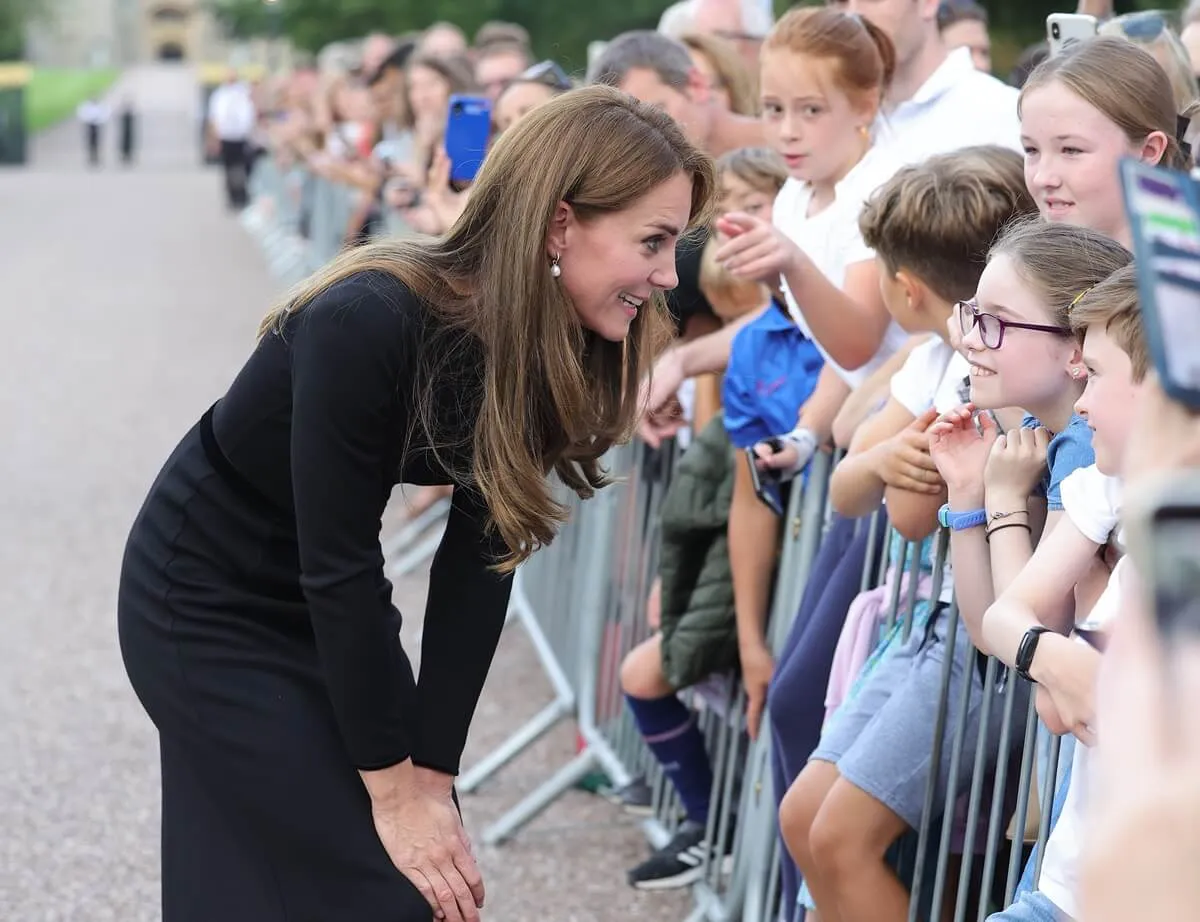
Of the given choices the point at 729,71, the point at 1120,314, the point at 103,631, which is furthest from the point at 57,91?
the point at 1120,314

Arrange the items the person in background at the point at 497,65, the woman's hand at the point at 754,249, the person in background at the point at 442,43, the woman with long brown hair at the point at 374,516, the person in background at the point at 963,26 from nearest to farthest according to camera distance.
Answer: the woman with long brown hair at the point at 374,516, the woman's hand at the point at 754,249, the person in background at the point at 963,26, the person in background at the point at 497,65, the person in background at the point at 442,43

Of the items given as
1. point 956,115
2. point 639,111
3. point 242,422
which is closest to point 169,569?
point 242,422

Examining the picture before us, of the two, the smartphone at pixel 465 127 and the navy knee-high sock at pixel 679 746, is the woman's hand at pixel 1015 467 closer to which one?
the navy knee-high sock at pixel 679 746

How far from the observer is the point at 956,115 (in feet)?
14.8

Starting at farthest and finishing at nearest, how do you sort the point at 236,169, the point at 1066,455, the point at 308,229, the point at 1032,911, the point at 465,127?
the point at 236,169
the point at 308,229
the point at 465,127
the point at 1066,455
the point at 1032,911

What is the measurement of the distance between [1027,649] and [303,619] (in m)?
1.13

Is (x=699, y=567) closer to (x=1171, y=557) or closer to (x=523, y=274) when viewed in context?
(x=523, y=274)

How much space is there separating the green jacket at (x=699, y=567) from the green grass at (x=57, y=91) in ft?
160

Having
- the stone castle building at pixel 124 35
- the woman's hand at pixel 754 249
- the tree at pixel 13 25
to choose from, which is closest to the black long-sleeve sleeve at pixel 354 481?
the woman's hand at pixel 754 249

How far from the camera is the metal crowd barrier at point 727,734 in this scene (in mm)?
3027

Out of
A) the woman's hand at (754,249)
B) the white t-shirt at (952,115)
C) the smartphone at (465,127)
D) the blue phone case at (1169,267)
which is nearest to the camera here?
the blue phone case at (1169,267)

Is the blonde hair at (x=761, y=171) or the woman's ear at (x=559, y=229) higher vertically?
the woman's ear at (x=559, y=229)

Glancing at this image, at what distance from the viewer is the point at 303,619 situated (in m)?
2.94

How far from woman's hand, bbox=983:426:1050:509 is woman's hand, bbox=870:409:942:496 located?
304 mm
